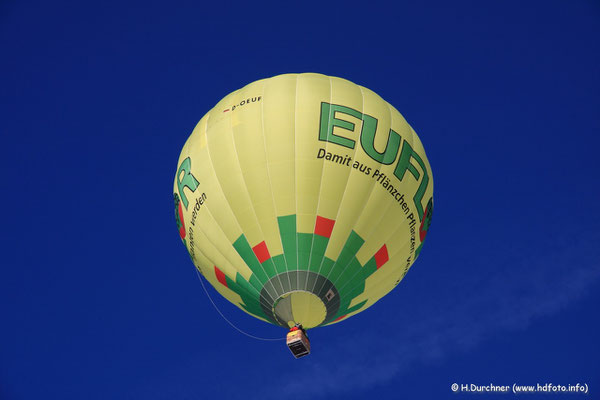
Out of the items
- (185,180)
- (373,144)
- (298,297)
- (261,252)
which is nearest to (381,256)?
(298,297)

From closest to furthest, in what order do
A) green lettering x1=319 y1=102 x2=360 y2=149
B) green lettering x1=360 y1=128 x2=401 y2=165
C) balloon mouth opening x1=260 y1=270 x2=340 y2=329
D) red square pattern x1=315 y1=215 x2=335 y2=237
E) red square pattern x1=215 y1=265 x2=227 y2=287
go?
1. balloon mouth opening x1=260 y1=270 x2=340 y2=329
2. red square pattern x1=315 y1=215 x2=335 y2=237
3. green lettering x1=319 y1=102 x2=360 y2=149
4. green lettering x1=360 y1=128 x2=401 y2=165
5. red square pattern x1=215 y1=265 x2=227 y2=287

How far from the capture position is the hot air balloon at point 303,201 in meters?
12.2

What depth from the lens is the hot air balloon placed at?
12.2 meters

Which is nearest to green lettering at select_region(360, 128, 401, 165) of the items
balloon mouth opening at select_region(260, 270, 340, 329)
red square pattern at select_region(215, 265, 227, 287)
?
balloon mouth opening at select_region(260, 270, 340, 329)

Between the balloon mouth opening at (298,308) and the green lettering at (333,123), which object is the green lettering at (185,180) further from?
the balloon mouth opening at (298,308)

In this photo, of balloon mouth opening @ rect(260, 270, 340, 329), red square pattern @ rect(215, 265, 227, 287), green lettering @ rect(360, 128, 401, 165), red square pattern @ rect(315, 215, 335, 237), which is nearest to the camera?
balloon mouth opening @ rect(260, 270, 340, 329)

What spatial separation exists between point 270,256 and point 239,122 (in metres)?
3.09

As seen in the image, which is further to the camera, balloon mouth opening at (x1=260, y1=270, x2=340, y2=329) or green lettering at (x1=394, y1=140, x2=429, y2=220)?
green lettering at (x1=394, y1=140, x2=429, y2=220)

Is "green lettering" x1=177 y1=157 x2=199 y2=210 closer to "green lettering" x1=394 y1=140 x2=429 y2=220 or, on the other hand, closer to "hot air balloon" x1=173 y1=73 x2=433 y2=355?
"hot air balloon" x1=173 y1=73 x2=433 y2=355

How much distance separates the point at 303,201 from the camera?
12.3 metres

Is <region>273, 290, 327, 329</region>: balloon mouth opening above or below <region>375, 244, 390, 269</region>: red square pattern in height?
below

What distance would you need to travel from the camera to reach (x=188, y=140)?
14.5m

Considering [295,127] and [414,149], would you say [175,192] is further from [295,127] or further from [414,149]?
[414,149]

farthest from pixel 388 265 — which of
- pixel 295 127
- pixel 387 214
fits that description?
pixel 295 127
